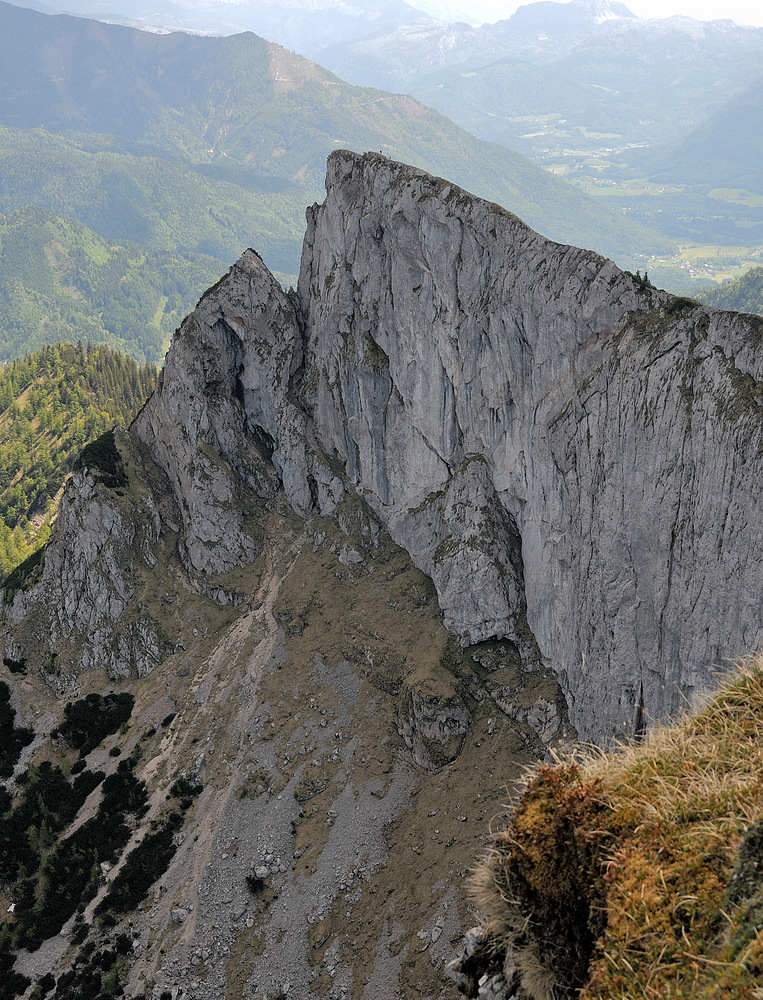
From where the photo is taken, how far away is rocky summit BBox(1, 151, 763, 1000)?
133 ft

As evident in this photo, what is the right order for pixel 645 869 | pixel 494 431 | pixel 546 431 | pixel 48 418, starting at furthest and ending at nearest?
pixel 48 418 < pixel 494 431 < pixel 546 431 < pixel 645 869

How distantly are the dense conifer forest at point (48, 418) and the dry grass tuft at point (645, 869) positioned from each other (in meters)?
144

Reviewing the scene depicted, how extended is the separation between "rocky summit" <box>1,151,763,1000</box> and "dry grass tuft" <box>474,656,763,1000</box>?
17.7 metres

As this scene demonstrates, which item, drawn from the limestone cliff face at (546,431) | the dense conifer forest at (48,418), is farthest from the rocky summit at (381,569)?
the dense conifer forest at (48,418)

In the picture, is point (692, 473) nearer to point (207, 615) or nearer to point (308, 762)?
point (308, 762)

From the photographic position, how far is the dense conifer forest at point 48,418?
6078 inches

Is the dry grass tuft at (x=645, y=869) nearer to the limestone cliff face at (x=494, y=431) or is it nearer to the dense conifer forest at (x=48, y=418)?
the limestone cliff face at (x=494, y=431)

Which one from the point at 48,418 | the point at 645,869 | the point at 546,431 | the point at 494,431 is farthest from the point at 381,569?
the point at 48,418

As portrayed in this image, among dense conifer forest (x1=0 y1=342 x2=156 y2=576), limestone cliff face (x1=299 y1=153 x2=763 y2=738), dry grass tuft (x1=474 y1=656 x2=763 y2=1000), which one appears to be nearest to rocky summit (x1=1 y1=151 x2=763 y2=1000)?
limestone cliff face (x1=299 y1=153 x2=763 y2=738)

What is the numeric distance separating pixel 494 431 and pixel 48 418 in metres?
152

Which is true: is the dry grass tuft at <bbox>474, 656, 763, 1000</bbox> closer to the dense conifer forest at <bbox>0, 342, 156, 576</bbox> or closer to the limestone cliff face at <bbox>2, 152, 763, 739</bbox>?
the limestone cliff face at <bbox>2, 152, 763, 739</bbox>

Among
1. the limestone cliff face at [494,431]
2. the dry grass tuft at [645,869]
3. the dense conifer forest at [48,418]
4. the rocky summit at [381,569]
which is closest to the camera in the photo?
the dry grass tuft at [645,869]

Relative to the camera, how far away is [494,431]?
190 ft

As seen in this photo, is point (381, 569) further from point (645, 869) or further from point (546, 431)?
point (645, 869)
